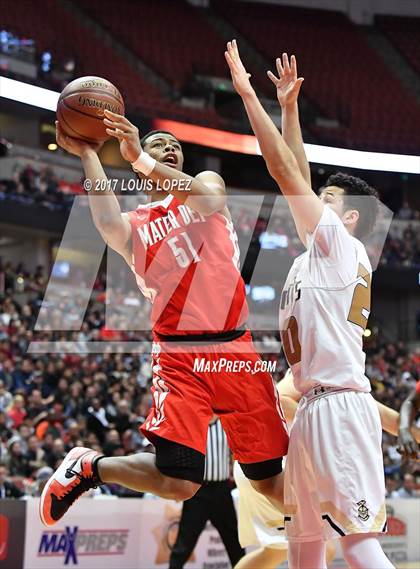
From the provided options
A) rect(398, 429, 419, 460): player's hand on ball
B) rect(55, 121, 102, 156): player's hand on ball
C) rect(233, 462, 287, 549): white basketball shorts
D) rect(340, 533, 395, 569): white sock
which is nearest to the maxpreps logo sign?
rect(233, 462, 287, 549): white basketball shorts

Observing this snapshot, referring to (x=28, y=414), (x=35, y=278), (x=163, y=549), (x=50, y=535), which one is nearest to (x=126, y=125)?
(x=50, y=535)

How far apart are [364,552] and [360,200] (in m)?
1.63

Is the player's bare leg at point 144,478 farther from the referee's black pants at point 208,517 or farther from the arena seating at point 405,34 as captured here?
the arena seating at point 405,34

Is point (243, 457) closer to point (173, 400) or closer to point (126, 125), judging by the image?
point (173, 400)

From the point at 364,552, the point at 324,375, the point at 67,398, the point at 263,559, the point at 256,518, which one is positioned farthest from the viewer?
the point at 67,398

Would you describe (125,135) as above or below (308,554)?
above

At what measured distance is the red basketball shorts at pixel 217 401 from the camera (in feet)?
14.3

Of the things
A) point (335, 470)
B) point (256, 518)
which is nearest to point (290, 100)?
point (335, 470)

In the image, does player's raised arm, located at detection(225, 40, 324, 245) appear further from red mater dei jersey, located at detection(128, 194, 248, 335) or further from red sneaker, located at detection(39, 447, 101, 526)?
red sneaker, located at detection(39, 447, 101, 526)

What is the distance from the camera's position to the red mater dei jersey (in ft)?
15.0

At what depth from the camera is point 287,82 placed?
4.20m

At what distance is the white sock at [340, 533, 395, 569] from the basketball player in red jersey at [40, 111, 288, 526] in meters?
0.72

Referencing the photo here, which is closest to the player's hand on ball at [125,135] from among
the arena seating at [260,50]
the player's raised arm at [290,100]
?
the player's raised arm at [290,100]

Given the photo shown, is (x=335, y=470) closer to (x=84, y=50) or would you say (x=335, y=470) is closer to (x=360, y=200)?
(x=360, y=200)
